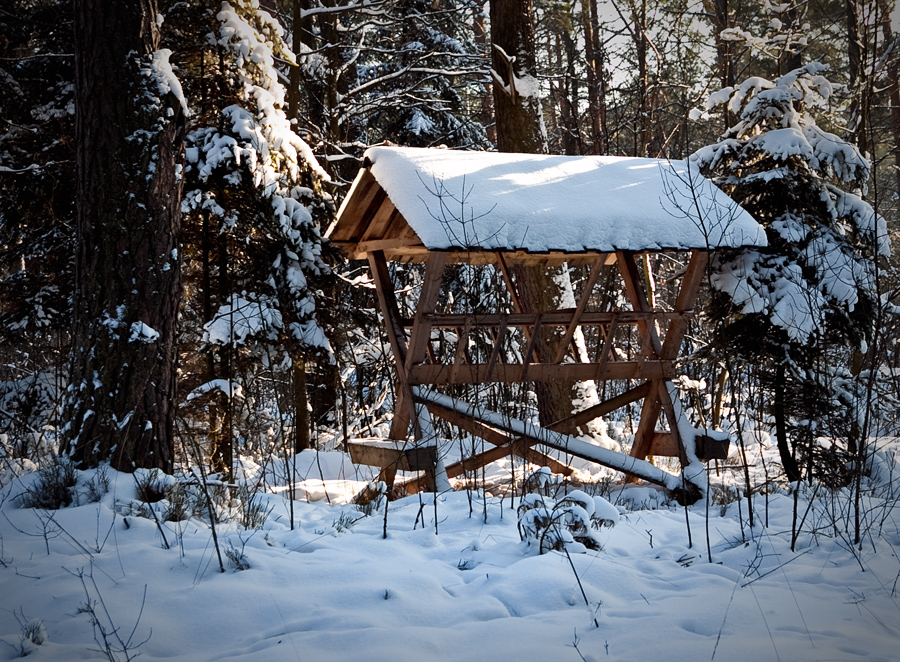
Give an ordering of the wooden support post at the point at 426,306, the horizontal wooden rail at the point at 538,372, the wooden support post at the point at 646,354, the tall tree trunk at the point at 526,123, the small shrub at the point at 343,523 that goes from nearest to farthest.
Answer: the small shrub at the point at 343,523 < the wooden support post at the point at 426,306 < the horizontal wooden rail at the point at 538,372 < the wooden support post at the point at 646,354 < the tall tree trunk at the point at 526,123

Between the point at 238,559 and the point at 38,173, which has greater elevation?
the point at 38,173

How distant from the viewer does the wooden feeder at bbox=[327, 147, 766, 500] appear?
595 centimetres

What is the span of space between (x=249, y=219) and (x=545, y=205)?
3630 millimetres

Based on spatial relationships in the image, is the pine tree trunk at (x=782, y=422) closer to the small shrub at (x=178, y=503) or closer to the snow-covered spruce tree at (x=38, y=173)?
the small shrub at (x=178, y=503)

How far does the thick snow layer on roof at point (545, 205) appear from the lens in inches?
229

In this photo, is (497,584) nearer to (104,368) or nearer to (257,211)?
(104,368)

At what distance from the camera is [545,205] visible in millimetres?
6246

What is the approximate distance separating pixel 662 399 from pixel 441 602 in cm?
473

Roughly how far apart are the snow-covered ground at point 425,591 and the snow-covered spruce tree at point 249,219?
303 cm

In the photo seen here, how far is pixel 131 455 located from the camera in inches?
197

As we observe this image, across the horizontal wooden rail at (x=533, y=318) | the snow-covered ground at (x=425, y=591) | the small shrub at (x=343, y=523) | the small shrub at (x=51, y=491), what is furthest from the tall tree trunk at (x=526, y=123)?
the small shrub at (x=51, y=491)

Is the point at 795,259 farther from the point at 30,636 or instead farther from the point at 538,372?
the point at 30,636

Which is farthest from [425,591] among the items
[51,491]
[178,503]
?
[51,491]

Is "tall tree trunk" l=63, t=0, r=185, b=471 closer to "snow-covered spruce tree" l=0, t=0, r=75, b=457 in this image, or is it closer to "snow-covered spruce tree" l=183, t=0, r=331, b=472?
"snow-covered spruce tree" l=183, t=0, r=331, b=472
